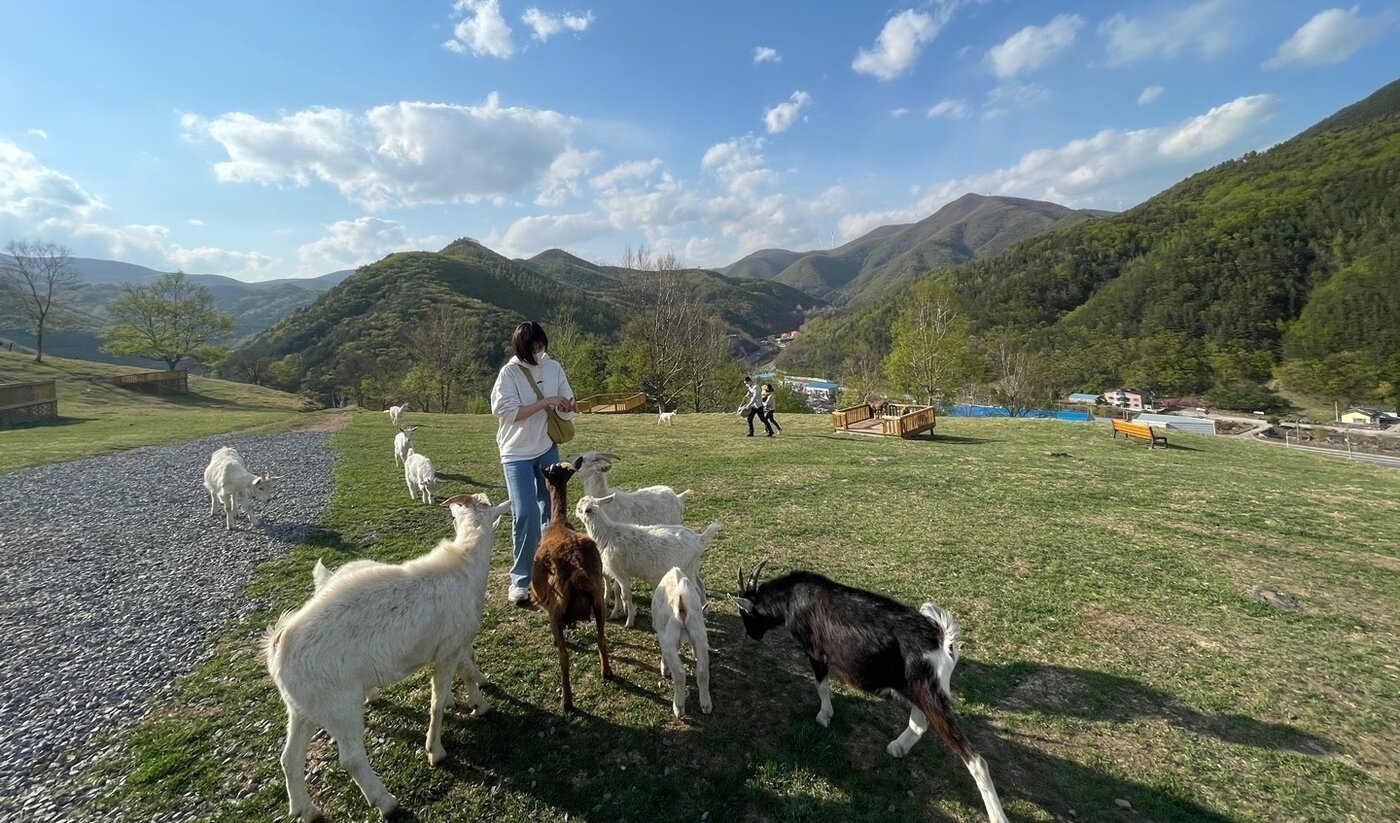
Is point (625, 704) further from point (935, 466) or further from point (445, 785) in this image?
point (935, 466)

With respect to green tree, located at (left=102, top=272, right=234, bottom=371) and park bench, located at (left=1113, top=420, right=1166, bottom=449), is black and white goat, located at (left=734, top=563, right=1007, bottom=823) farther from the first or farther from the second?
green tree, located at (left=102, top=272, right=234, bottom=371)

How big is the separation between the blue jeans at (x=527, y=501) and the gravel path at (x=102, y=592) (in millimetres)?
3524

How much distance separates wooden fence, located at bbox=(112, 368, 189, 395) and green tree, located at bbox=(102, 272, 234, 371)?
49.9ft

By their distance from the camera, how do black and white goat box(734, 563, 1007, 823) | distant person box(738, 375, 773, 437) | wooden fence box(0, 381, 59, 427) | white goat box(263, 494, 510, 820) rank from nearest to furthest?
white goat box(263, 494, 510, 820)
black and white goat box(734, 563, 1007, 823)
distant person box(738, 375, 773, 437)
wooden fence box(0, 381, 59, 427)

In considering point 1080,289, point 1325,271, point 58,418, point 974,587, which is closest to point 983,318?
point 1080,289

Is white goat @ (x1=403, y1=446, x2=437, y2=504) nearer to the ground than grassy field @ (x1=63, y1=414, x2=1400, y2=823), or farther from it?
farther from it

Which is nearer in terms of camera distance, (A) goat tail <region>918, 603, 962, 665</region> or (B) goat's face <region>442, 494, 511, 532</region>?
(A) goat tail <region>918, 603, 962, 665</region>

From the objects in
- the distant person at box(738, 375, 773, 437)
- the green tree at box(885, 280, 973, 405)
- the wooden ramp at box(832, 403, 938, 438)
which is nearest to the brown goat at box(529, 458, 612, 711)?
the distant person at box(738, 375, 773, 437)

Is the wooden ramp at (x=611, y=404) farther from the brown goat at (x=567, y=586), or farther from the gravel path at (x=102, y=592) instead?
the brown goat at (x=567, y=586)

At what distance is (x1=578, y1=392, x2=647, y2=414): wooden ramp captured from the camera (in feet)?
121

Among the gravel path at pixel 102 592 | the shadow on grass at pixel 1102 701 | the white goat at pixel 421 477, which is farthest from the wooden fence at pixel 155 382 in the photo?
the shadow on grass at pixel 1102 701

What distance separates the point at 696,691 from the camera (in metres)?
4.87

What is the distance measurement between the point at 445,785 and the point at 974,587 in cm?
669

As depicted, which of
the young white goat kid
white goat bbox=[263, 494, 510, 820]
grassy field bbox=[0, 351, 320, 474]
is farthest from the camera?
grassy field bbox=[0, 351, 320, 474]
